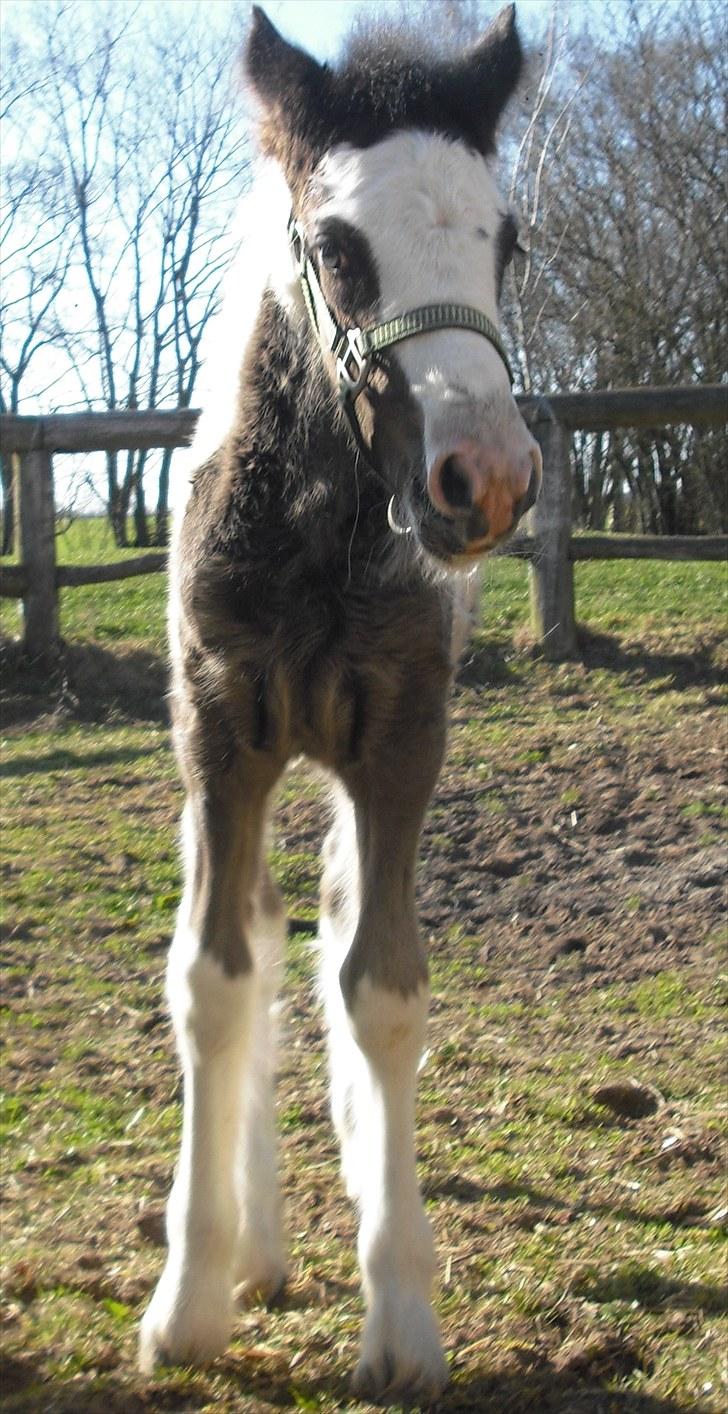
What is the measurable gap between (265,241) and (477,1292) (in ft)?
7.53

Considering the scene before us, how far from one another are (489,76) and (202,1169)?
2278 mm

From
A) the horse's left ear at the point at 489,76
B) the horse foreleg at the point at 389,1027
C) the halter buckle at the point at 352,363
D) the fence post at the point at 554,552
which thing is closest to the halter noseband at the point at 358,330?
the halter buckle at the point at 352,363

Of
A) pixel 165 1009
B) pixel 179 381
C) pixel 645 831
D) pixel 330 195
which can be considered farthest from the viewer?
pixel 179 381

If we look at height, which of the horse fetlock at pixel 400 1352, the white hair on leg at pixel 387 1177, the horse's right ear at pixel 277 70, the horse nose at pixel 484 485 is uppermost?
the horse's right ear at pixel 277 70

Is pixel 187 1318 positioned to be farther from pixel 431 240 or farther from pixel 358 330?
pixel 431 240

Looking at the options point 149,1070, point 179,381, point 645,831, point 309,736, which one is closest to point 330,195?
point 309,736

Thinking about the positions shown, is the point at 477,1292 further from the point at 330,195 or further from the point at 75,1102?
the point at 330,195

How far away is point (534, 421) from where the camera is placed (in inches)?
325

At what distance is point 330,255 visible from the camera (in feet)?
8.81

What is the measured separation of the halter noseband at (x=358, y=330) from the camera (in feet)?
A: 8.09

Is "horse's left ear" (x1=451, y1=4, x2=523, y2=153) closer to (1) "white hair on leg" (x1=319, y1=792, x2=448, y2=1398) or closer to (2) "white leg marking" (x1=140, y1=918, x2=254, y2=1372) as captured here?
(1) "white hair on leg" (x1=319, y1=792, x2=448, y2=1398)

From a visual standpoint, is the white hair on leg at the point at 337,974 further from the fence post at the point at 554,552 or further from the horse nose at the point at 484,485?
the fence post at the point at 554,552

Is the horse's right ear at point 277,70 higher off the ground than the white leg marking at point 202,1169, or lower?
higher

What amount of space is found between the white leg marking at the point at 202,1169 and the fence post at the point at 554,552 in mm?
5474
